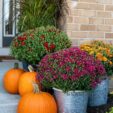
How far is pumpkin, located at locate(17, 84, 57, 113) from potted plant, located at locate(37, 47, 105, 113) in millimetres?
169

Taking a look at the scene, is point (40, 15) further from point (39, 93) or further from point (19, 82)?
point (39, 93)

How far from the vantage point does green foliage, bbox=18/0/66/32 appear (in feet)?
18.1

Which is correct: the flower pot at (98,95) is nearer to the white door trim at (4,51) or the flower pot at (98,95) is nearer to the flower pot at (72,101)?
the flower pot at (72,101)

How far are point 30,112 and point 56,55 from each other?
721mm

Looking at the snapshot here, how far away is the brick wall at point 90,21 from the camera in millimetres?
5480

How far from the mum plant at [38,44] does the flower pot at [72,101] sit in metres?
1.00

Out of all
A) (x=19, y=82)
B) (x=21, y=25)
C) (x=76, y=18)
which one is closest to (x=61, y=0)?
(x=76, y=18)

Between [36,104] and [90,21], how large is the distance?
7.22ft

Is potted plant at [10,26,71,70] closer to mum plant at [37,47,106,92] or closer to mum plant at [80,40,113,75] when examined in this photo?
mum plant at [80,40,113,75]

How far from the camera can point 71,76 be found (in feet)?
12.5

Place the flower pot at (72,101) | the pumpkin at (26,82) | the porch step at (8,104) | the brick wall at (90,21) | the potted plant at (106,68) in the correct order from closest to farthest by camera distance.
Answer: the flower pot at (72,101), the porch step at (8,104), the pumpkin at (26,82), the potted plant at (106,68), the brick wall at (90,21)

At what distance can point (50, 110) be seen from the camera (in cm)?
388

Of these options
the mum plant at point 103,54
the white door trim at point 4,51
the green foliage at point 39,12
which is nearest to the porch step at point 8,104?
the mum plant at point 103,54

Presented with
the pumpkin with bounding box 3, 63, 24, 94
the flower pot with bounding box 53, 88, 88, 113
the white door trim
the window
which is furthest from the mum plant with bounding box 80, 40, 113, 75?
the window
